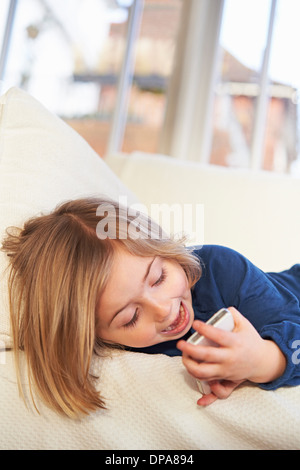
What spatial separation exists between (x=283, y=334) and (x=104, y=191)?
0.49 m

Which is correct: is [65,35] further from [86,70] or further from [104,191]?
[104,191]

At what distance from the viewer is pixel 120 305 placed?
82 cm

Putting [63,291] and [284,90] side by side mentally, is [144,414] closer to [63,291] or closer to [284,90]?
[63,291]

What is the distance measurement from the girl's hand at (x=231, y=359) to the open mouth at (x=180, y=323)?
0.53ft

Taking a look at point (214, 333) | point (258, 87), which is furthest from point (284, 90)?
point (214, 333)

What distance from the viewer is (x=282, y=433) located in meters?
0.67

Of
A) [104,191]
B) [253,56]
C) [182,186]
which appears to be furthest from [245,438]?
[253,56]

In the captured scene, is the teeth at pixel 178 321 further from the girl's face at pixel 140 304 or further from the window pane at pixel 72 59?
the window pane at pixel 72 59

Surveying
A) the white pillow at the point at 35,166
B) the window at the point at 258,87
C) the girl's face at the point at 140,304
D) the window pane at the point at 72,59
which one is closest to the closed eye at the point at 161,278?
the girl's face at the point at 140,304

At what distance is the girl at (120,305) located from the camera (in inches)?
28.4

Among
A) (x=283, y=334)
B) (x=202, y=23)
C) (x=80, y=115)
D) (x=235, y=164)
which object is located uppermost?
(x=202, y=23)

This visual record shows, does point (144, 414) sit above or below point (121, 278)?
below

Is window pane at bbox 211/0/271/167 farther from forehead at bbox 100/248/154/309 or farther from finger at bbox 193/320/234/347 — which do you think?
finger at bbox 193/320/234/347

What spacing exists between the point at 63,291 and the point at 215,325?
256mm
